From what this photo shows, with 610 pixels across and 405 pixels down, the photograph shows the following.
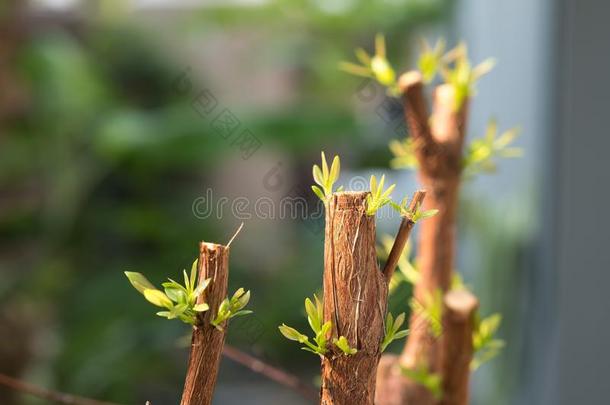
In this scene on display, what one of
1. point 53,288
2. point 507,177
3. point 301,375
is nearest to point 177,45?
point 53,288

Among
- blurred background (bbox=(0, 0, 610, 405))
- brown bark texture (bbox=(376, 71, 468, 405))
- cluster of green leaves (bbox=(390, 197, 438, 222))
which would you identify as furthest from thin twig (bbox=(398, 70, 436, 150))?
blurred background (bbox=(0, 0, 610, 405))

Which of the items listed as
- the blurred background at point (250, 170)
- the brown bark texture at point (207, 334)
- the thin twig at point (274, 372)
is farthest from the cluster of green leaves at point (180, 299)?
the blurred background at point (250, 170)

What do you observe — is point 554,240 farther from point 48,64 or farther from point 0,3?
point 0,3

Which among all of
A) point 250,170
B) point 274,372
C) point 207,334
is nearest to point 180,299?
point 207,334

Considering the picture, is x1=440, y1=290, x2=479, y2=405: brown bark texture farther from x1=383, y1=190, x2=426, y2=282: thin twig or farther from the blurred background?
the blurred background

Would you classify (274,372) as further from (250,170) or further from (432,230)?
(250,170)

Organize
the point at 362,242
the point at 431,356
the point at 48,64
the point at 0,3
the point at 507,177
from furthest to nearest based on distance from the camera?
1. the point at 0,3
2. the point at 48,64
3. the point at 507,177
4. the point at 431,356
5. the point at 362,242

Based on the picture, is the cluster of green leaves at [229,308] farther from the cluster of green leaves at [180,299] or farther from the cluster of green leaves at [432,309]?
the cluster of green leaves at [432,309]
